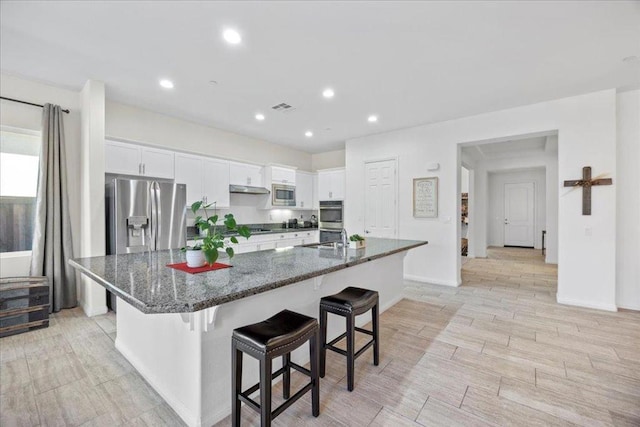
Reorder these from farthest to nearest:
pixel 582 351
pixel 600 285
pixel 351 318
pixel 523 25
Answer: pixel 600 285 → pixel 582 351 → pixel 523 25 → pixel 351 318

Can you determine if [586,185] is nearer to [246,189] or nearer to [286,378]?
[286,378]

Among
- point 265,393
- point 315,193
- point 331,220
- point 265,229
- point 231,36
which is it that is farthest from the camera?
point 315,193

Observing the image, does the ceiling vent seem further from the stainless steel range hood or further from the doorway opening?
the doorway opening

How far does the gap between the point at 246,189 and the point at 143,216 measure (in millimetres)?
2023

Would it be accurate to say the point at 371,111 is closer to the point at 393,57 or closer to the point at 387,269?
the point at 393,57

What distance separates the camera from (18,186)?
137 inches

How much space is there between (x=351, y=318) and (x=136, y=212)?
3149 millimetres

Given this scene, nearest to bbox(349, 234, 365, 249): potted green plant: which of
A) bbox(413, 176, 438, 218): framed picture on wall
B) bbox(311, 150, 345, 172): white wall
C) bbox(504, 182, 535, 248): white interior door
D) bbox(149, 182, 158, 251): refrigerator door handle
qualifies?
bbox(413, 176, 438, 218): framed picture on wall

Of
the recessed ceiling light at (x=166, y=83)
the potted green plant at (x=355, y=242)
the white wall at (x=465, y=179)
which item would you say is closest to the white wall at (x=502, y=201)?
the white wall at (x=465, y=179)

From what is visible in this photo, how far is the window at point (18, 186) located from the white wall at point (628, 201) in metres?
7.33

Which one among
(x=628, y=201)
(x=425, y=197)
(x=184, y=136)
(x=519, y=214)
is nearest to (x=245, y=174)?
(x=184, y=136)

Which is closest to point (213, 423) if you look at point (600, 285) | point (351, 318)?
point (351, 318)

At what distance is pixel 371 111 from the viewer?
4.30m

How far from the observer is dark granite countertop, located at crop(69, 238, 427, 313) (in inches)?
51.2
